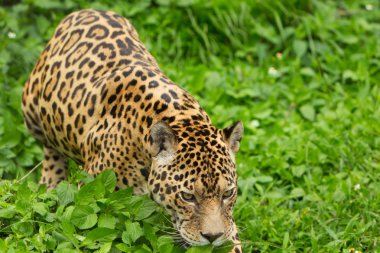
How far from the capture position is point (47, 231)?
257 inches

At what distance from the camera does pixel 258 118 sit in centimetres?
1022

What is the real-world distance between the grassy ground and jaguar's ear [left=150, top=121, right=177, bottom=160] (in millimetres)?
380

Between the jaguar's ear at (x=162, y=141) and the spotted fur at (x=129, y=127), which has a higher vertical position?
the jaguar's ear at (x=162, y=141)

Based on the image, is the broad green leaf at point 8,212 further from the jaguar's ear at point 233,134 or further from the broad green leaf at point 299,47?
the broad green leaf at point 299,47

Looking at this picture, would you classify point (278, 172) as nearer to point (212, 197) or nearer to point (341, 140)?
point (341, 140)

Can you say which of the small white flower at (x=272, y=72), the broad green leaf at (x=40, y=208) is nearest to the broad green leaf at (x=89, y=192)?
the broad green leaf at (x=40, y=208)

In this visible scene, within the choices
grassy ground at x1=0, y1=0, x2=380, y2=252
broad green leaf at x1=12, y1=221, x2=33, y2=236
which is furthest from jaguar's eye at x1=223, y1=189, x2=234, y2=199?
broad green leaf at x1=12, y1=221, x2=33, y2=236

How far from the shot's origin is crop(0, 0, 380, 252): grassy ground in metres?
6.61

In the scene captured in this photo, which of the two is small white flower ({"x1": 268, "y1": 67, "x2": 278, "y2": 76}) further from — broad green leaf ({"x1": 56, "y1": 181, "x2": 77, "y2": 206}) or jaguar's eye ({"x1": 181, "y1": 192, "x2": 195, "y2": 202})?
jaguar's eye ({"x1": 181, "y1": 192, "x2": 195, "y2": 202})

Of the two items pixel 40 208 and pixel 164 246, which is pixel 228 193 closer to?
pixel 164 246

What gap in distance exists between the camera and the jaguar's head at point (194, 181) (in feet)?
20.9

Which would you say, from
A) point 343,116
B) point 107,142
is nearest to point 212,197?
point 107,142

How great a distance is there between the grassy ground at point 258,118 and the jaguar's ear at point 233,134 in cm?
75

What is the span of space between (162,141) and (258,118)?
150 inches
